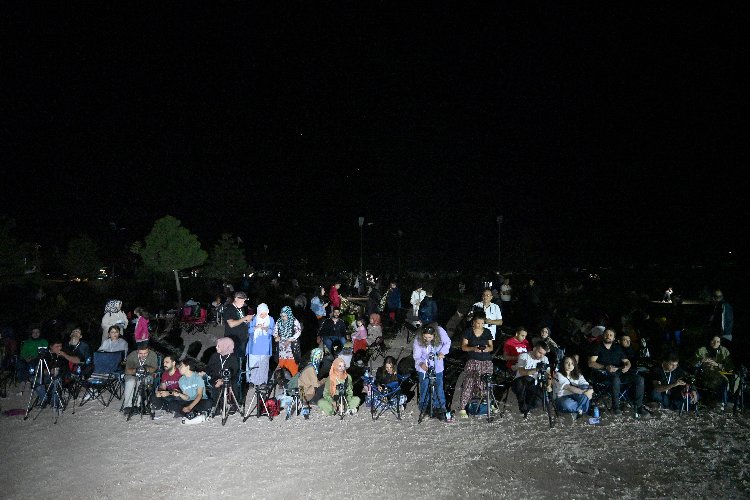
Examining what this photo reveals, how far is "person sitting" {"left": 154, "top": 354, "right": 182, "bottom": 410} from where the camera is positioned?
296 inches

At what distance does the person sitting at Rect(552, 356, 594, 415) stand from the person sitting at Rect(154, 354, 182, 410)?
18.7 ft

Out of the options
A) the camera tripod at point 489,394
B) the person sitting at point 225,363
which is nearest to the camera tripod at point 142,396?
the person sitting at point 225,363

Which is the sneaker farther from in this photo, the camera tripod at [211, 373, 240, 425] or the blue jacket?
the blue jacket

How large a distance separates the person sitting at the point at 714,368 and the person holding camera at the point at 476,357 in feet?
11.5

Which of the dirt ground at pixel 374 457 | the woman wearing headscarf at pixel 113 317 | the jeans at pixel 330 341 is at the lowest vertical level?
the dirt ground at pixel 374 457

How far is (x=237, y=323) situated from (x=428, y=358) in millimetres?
3272

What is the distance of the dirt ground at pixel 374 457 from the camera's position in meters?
5.28

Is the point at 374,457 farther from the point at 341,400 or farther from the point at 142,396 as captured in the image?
the point at 142,396

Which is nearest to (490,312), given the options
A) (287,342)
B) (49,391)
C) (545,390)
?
(545,390)

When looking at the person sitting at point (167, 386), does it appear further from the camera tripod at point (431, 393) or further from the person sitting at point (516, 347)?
the person sitting at point (516, 347)

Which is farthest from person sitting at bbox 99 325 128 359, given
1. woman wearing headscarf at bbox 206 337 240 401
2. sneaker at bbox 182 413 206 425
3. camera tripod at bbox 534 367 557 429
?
camera tripod at bbox 534 367 557 429

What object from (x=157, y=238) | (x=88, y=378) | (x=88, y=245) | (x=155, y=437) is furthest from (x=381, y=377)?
(x=88, y=245)

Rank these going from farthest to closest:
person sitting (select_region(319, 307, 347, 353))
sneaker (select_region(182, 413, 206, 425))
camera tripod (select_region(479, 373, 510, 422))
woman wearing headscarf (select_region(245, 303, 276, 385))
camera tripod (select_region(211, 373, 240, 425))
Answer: person sitting (select_region(319, 307, 347, 353)), woman wearing headscarf (select_region(245, 303, 276, 385)), camera tripod (select_region(479, 373, 510, 422)), camera tripod (select_region(211, 373, 240, 425)), sneaker (select_region(182, 413, 206, 425))

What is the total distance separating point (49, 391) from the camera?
781 cm
